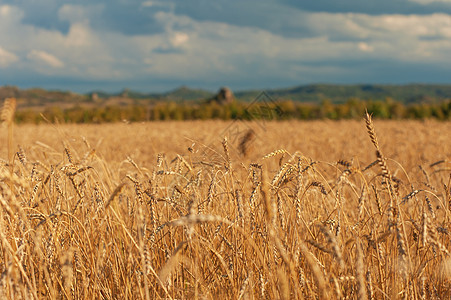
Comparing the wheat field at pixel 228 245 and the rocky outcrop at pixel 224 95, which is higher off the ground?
the rocky outcrop at pixel 224 95

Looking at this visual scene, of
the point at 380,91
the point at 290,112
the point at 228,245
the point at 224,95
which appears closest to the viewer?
the point at 228,245

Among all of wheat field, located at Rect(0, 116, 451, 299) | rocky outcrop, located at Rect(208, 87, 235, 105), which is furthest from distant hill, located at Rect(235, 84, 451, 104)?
wheat field, located at Rect(0, 116, 451, 299)

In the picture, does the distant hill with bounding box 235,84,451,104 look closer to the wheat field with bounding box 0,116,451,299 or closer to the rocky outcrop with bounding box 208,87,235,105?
the rocky outcrop with bounding box 208,87,235,105

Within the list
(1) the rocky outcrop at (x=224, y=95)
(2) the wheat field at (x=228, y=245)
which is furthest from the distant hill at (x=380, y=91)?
(2) the wheat field at (x=228, y=245)

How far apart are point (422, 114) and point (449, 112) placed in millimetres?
2077

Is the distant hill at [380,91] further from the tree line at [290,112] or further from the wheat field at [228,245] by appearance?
the wheat field at [228,245]

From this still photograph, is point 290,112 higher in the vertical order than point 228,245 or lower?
higher

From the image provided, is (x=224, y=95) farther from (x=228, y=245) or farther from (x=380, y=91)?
(x=380, y=91)

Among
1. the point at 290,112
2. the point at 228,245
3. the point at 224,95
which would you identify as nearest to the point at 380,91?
the point at 224,95

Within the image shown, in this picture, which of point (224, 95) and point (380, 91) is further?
point (380, 91)

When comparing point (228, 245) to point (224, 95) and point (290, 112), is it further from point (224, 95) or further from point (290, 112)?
point (224, 95)

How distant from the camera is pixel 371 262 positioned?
2.27 meters

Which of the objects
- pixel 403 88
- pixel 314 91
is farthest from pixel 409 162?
pixel 314 91

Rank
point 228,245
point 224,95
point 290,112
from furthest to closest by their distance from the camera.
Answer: point 224,95, point 290,112, point 228,245
